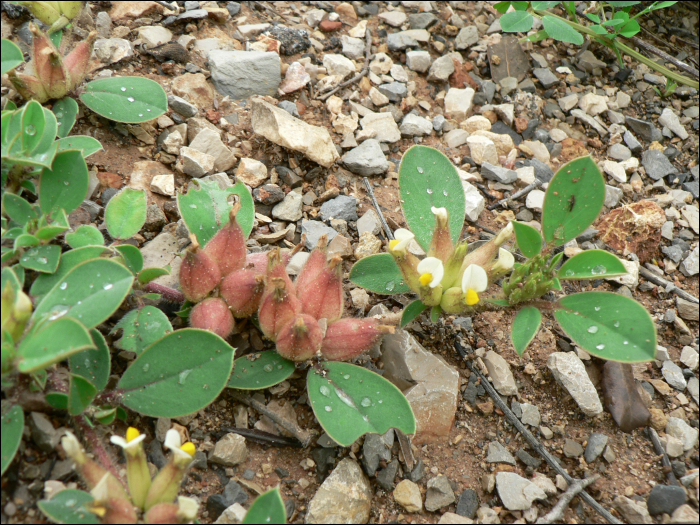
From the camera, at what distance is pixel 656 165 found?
3064 millimetres

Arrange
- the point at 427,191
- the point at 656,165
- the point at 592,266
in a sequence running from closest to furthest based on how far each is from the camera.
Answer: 1. the point at 592,266
2. the point at 427,191
3. the point at 656,165

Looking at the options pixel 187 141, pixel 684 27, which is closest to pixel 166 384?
pixel 187 141

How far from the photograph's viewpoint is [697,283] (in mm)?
2693

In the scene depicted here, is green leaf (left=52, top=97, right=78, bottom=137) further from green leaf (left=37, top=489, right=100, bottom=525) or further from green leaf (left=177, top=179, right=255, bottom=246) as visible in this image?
green leaf (left=37, top=489, right=100, bottom=525)

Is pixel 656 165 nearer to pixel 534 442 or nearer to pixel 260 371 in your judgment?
pixel 534 442

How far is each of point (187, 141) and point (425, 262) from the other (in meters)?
1.39

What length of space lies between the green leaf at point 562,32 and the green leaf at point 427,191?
3.82 feet

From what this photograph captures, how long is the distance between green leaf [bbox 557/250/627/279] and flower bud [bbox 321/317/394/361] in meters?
0.73

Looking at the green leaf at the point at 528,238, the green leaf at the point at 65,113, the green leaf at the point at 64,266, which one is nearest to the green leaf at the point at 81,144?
the green leaf at the point at 65,113

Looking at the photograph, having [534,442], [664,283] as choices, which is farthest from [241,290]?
[664,283]

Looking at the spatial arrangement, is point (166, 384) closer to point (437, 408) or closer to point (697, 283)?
point (437, 408)

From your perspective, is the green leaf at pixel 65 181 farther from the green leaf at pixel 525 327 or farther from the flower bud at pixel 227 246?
the green leaf at pixel 525 327

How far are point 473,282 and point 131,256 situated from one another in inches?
47.9

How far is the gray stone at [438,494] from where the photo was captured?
195 centimetres
